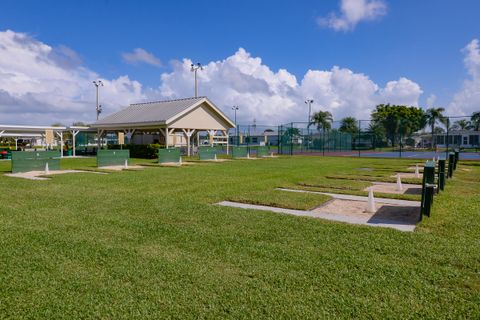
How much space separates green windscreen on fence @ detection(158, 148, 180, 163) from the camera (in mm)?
21391

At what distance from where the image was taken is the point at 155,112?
31.9 metres

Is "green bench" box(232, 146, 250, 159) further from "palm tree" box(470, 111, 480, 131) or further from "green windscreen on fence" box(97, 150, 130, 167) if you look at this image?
"palm tree" box(470, 111, 480, 131)

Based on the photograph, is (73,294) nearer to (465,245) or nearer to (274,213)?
(274,213)

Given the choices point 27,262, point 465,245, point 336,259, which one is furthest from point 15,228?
point 465,245

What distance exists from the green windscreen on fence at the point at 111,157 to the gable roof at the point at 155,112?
881 centimetres

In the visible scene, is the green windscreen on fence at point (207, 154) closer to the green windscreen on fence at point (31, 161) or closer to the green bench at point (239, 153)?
the green bench at point (239, 153)

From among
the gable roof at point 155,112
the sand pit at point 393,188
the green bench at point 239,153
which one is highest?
the gable roof at point 155,112

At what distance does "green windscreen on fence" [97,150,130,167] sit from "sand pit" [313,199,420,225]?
13185 millimetres

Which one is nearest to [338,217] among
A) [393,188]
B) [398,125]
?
[393,188]

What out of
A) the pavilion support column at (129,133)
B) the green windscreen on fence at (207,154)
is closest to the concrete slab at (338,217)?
the green windscreen on fence at (207,154)

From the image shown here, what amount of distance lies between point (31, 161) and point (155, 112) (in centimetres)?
1745

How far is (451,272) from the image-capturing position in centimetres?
401

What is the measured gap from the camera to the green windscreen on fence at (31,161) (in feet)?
48.2

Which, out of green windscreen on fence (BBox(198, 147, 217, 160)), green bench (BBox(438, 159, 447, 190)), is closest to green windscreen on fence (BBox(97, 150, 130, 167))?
green windscreen on fence (BBox(198, 147, 217, 160))
